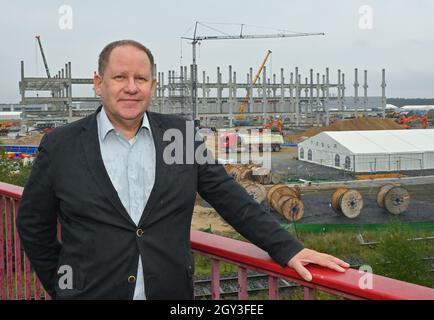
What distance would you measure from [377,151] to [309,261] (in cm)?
2758

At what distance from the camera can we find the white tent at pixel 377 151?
91.9 ft

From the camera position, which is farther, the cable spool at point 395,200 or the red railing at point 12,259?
the cable spool at point 395,200

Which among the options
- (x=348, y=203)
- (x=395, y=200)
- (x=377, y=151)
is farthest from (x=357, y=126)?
(x=348, y=203)

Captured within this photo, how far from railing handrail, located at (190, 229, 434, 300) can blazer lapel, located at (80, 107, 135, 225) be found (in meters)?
0.40

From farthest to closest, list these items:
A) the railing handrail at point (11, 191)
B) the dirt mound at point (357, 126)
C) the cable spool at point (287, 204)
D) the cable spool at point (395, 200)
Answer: the dirt mound at point (357, 126)
the cable spool at point (395, 200)
the cable spool at point (287, 204)
the railing handrail at point (11, 191)

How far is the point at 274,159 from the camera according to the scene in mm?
35562

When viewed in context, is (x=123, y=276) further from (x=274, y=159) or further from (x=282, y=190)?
(x=274, y=159)

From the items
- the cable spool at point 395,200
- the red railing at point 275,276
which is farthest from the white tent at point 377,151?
the red railing at point 275,276

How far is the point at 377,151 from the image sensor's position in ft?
92.5

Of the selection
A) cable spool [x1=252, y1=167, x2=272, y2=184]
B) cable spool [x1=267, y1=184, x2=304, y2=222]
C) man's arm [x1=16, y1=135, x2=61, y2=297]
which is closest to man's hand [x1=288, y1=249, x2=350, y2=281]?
man's arm [x1=16, y1=135, x2=61, y2=297]

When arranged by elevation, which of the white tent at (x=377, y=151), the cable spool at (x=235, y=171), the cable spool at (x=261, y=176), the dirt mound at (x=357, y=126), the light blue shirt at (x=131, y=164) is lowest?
the cable spool at (x=261, y=176)

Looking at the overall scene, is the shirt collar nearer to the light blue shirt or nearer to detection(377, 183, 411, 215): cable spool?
the light blue shirt

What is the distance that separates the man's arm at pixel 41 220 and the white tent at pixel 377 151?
26720 millimetres

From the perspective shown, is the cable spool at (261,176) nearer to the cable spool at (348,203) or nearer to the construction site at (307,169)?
the construction site at (307,169)
